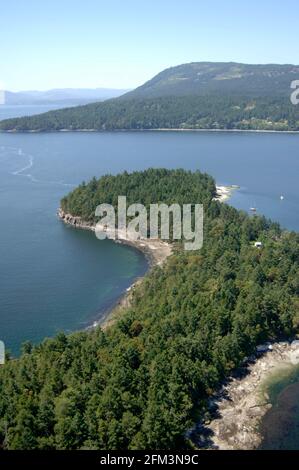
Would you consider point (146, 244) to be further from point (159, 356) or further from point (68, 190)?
point (68, 190)

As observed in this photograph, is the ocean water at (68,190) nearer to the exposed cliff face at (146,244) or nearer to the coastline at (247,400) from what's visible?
the exposed cliff face at (146,244)

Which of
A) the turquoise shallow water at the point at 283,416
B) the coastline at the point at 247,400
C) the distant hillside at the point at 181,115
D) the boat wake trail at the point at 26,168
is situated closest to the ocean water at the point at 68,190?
the boat wake trail at the point at 26,168

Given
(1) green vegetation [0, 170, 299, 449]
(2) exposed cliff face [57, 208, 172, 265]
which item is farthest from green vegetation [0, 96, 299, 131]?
(1) green vegetation [0, 170, 299, 449]

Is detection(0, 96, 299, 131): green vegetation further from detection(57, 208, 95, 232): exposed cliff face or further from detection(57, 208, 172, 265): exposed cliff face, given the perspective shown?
detection(57, 208, 172, 265): exposed cliff face

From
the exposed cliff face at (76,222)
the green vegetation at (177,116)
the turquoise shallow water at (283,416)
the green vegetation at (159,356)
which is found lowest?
the turquoise shallow water at (283,416)

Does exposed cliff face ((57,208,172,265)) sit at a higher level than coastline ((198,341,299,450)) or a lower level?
higher

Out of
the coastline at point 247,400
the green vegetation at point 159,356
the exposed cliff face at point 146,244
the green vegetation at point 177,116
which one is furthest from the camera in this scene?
the green vegetation at point 177,116
